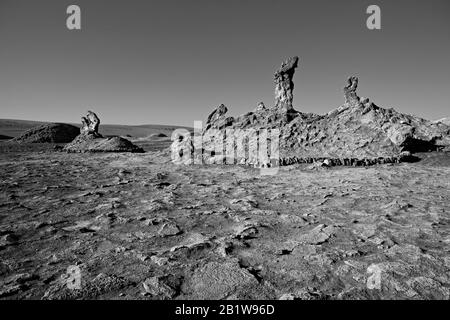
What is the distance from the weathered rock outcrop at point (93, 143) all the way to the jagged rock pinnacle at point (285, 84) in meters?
10.5

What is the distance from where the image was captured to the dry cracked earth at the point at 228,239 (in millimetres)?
3234

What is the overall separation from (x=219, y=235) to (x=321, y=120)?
1080 cm

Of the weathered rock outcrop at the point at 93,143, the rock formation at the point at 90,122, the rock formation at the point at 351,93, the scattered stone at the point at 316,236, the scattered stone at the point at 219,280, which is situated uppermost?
the rock formation at the point at 351,93

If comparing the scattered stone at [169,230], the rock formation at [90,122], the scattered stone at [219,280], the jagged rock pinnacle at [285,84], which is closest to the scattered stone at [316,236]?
the scattered stone at [219,280]

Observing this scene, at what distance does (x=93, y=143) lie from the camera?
19.8 meters

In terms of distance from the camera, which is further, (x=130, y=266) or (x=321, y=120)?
(x=321, y=120)

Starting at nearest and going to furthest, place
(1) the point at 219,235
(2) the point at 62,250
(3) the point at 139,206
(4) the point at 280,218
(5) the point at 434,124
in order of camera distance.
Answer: (2) the point at 62,250 < (1) the point at 219,235 < (4) the point at 280,218 < (3) the point at 139,206 < (5) the point at 434,124

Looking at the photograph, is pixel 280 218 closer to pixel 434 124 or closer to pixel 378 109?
pixel 378 109

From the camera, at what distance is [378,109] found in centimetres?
1303

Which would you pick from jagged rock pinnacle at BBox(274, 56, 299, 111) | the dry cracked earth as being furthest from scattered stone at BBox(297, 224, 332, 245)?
jagged rock pinnacle at BBox(274, 56, 299, 111)

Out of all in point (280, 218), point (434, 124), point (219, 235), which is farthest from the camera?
point (434, 124)

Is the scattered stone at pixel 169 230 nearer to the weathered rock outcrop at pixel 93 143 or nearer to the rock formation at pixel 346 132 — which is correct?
the rock formation at pixel 346 132
